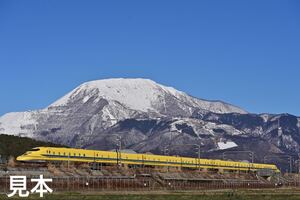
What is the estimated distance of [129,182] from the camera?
332 feet

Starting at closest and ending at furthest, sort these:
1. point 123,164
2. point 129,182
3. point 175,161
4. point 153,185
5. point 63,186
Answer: point 63,186 → point 129,182 → point 153,185 → point 123,164 → point 175,161

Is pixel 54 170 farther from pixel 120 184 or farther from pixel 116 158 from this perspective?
pixel 116 158

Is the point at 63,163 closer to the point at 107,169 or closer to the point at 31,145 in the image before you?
the point at 107,169

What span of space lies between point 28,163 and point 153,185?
22.8 metres

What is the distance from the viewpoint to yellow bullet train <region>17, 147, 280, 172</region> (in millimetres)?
111562

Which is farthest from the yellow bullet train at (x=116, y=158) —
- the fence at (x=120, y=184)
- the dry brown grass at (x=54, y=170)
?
the fence at (x=120, y=184)

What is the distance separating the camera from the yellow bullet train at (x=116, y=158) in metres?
112

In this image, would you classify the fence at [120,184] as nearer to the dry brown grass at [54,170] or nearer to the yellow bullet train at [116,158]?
the dry brown grass at [54,170]

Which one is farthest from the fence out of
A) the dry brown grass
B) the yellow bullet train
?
the yellow bullet train

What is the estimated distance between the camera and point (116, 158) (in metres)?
132

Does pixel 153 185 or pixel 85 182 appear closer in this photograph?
pixel 85 182

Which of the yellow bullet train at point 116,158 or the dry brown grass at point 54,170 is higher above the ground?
the yellow bullet train at point 116,158

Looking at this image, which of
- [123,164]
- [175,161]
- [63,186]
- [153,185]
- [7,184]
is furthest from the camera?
[175,161]

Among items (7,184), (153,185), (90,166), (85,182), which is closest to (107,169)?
(90,166)
